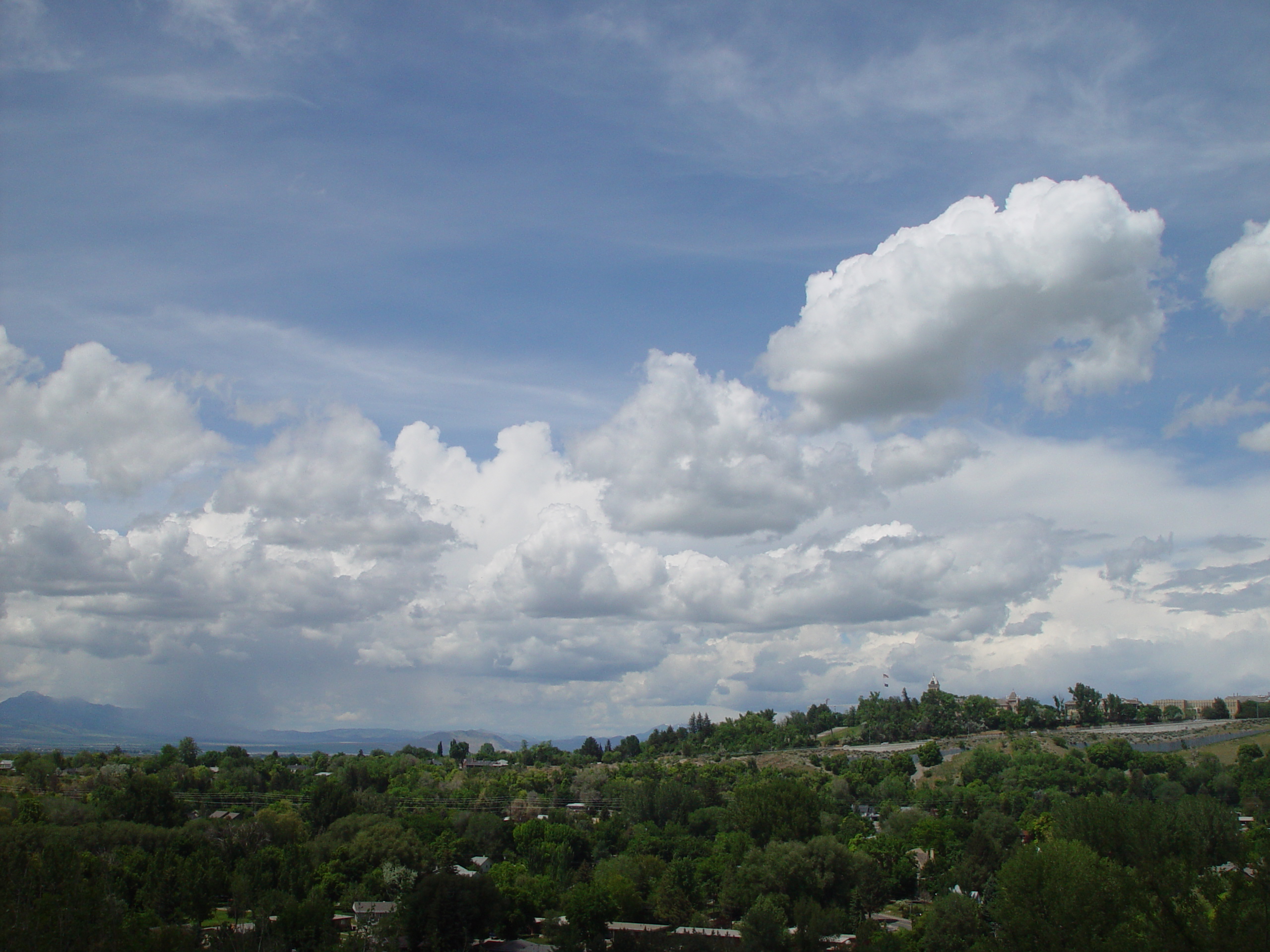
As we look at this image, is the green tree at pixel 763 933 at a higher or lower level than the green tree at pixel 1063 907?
lower

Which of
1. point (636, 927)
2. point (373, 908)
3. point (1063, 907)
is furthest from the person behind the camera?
point (636, 927)

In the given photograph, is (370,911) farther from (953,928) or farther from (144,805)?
(144,805)

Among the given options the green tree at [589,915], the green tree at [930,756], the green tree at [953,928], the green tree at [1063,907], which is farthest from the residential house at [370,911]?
the green tree at [930,756]

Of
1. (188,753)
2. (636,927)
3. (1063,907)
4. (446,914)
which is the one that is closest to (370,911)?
(446,914)

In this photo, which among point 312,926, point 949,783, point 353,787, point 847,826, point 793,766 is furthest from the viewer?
point 793,766

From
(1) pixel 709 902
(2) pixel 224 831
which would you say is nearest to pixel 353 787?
(2) pixel 224 831

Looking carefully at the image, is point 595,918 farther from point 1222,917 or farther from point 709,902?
point 1222,917

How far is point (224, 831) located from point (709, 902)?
42.2 metres

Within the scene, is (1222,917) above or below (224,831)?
above

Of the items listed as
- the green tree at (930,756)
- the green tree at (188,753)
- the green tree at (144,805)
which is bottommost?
the green tree at (930,756)

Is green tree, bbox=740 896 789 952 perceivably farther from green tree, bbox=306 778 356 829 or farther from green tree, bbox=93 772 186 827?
green tree, bbox=93 772 186 827

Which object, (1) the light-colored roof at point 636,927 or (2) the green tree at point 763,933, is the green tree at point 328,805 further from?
(2) the green tree at point 763,933

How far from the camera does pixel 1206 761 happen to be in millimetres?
126562

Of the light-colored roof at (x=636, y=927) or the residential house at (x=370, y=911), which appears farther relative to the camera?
the light-colored roof at (x=636, y=927)
